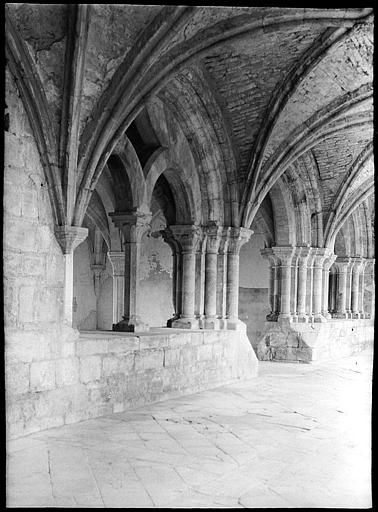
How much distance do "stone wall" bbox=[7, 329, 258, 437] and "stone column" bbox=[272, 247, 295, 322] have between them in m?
4.04

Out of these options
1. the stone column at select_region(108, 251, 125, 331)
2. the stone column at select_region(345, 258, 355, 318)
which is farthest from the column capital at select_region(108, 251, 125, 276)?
the stone column at select_region(345, 258, 355, 318)

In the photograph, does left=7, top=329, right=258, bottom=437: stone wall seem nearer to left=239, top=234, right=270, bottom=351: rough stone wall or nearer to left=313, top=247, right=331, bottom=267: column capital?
left=313, top=247, right=331, bottom=267: column capital

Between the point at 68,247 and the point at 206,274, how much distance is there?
377 centimetres

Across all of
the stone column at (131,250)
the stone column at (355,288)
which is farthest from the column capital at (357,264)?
the stone column at (131,250)

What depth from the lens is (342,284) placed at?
1664 centimetres

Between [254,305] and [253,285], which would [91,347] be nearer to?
[253,285]

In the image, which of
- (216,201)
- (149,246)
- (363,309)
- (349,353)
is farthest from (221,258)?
(363,309)

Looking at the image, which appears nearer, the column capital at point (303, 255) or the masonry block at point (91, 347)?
the masonry block at point (91, 347)

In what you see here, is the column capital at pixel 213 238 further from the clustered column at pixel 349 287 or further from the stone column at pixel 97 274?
the clustered column at pixel 349 287

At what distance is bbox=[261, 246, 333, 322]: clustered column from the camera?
12891mm

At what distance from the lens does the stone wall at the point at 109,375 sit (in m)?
5.77

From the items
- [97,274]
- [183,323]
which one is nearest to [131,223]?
[183,323]

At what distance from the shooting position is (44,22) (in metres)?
5.54

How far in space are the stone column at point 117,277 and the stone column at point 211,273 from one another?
257cm
